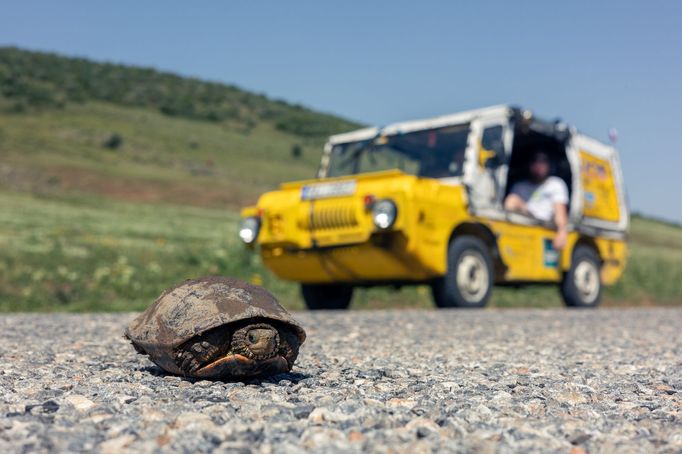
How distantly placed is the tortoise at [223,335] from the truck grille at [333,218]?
15.6 ft

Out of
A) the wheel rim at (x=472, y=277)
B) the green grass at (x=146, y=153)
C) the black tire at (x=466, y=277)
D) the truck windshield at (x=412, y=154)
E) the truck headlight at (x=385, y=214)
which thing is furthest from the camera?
the green grass at (x=146, y=153)

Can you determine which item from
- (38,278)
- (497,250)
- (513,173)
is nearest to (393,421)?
(497,250)

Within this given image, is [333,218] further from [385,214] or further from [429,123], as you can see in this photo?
[429,123]

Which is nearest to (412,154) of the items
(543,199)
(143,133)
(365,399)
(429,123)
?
(429,123)

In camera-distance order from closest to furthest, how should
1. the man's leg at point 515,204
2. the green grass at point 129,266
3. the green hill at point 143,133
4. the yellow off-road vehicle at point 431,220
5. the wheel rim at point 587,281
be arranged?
the yellow off-road vehicle at point 431,220
the man's leg at point 515,204
the green grass at point 129,266
the wheel rim at point 587,281
the green hill at point 143,133

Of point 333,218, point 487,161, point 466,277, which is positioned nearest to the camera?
point 333,218

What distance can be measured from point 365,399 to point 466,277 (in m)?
6.25

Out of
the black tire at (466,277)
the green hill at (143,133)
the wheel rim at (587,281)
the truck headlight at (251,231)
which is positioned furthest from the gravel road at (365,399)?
the green hill at (143,133)

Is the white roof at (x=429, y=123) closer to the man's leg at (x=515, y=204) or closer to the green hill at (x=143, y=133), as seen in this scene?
the man's leg at (x=515, y=204)

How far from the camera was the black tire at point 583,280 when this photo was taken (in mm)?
11133

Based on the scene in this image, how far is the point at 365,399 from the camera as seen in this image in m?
3.10

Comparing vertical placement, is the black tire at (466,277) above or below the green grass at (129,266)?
above

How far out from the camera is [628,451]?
91.4 inches

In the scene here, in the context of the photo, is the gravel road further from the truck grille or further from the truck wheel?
the truck wheel
